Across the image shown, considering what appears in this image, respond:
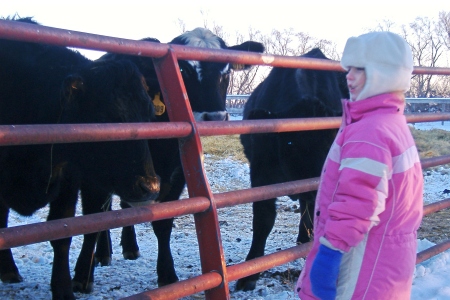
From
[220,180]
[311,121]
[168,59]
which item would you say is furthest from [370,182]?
[220,180]

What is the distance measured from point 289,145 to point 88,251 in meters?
1.98

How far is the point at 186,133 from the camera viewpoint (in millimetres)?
2533

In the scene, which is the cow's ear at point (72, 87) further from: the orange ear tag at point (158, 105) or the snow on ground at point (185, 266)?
the snow on ground at point (185, 266)

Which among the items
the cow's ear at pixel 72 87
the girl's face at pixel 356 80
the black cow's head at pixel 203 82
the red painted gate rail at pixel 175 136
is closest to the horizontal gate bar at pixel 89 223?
the red painted gate rail at pixel 175 136

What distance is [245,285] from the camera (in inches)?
166

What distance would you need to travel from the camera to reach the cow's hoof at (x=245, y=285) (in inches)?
165

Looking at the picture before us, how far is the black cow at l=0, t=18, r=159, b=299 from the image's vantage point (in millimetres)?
3516

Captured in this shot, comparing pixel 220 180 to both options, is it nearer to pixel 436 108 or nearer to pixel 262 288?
pixel 262 288

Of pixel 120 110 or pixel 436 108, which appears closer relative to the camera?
pixel 120 110

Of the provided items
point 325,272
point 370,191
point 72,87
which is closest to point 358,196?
point 370,191

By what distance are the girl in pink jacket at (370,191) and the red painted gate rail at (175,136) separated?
2.11 ft

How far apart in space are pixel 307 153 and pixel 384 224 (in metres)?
2.60

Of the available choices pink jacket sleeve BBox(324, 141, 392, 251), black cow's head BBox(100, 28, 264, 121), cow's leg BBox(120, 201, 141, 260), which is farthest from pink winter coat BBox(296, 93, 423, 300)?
cow's leg BBox(120, 201, 141, 260)

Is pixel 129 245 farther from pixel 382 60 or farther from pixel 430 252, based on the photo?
pixel 382 60
